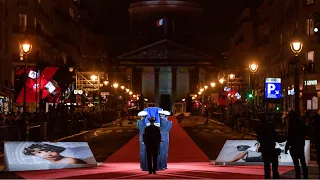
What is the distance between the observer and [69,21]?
110m

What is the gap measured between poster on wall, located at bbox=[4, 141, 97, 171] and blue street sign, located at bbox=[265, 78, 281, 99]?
21.9m

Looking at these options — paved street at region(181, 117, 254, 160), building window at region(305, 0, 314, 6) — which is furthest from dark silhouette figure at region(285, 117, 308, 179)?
building window at region(305, 0, 314, 6)

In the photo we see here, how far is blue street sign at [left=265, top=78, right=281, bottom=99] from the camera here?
4300cm

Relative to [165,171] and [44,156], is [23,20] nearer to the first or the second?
[44,156]

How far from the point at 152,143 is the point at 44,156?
4.31m

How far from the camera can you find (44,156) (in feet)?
74.2

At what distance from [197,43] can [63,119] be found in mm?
134244

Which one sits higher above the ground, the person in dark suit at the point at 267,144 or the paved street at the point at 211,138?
the person in dark suit at the point at 267,144

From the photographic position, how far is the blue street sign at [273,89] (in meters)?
43.0

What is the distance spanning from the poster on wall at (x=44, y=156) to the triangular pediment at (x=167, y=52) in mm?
143434

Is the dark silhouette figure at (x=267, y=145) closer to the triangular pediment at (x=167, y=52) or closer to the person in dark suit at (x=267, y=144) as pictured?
the person in dark suit at (x=267, y=144)

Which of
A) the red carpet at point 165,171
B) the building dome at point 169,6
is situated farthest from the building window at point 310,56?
the building dome at point 169,6

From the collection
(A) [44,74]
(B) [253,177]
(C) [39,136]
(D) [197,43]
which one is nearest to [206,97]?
(D) [197,43]

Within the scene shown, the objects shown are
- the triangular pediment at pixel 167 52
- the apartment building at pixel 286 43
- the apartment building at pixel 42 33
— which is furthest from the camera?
the triangular pediment at pixel 167 52
